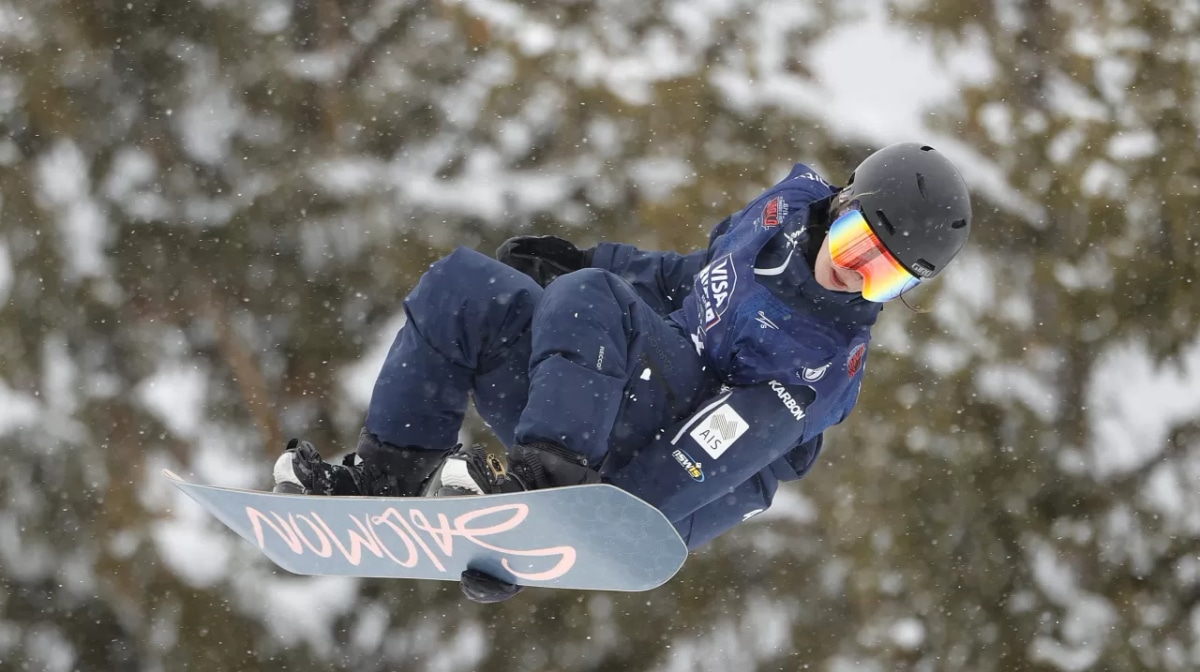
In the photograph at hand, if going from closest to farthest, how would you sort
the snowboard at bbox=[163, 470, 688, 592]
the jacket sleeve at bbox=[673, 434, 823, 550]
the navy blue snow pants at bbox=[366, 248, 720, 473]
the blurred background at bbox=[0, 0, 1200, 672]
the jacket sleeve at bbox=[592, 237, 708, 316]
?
1. the snowboard at bbox=[163, 470, 688, 592]
2. the navy blue snow pants at bbox=[366, 248, 720, 473]
3. the jacket sleeve at bbox=[673, 434, 823, 550]
4. the jacket sleeve at bbox=[592, 237, 708, 316]
5. the blurred background at bbox=[0, 0, 1200, 672]

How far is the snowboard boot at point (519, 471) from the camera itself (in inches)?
73.0

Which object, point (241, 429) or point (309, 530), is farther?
point (241, 429)

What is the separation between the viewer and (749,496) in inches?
91.7

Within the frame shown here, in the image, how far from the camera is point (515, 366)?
7.22ft

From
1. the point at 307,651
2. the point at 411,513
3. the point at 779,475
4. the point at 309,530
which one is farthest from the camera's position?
the point at 307,651

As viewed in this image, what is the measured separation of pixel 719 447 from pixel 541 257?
70cm

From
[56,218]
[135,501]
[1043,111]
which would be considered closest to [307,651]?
[135,501]

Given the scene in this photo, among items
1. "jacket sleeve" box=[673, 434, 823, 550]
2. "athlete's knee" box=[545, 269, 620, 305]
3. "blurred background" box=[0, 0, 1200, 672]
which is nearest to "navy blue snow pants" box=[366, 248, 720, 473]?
"athlete's knee" box=[545, 269, 620, 305]

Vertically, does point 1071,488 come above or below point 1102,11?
below

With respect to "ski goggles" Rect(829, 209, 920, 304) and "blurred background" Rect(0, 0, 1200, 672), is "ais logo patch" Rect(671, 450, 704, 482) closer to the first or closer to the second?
"ski goggles" Rect(829, 209, 920, 304)

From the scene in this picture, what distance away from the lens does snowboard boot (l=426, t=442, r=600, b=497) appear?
185cm

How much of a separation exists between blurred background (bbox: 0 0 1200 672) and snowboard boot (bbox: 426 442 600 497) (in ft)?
9.81

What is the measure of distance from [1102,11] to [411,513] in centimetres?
439

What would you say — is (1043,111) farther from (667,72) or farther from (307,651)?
(307,651)
